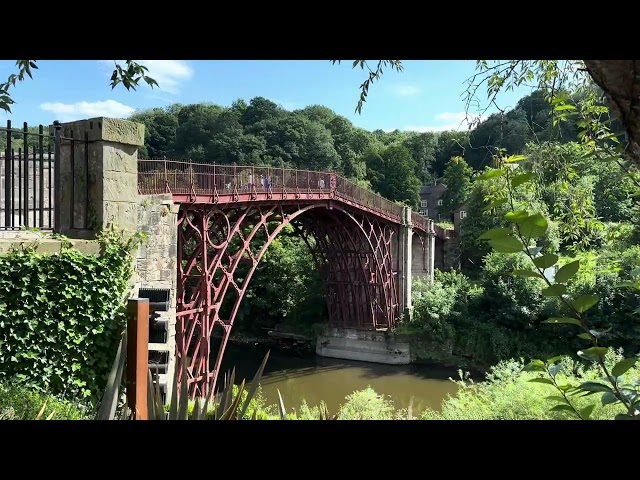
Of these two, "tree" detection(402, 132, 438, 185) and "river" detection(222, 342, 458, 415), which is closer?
"river" detection(222, 342, 458, 415)

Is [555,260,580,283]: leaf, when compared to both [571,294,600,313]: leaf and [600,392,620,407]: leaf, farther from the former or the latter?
[600,392,620,407]: leaf

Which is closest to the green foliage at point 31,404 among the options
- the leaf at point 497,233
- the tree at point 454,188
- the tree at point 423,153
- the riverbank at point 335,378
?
the leaf at point 497,233

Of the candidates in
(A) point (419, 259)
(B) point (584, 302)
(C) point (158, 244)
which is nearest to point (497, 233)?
(B) point (584, 302)

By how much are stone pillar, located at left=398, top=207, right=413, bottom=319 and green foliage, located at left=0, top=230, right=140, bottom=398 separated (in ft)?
73.9

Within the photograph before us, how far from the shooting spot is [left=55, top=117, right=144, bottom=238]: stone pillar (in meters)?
4.79

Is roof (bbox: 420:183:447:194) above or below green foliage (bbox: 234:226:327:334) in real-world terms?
above

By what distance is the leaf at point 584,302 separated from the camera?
56.3 inches

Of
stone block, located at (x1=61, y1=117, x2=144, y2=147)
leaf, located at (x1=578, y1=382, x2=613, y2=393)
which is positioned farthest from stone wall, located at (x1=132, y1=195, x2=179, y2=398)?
leaf, located at (x1=578, y1=382, x2=613, y2=393)

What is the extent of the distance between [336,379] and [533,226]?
21.6 m

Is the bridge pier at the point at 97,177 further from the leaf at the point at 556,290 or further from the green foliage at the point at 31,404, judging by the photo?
the leaf at the point at 556,290

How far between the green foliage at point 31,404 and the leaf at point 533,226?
3571mm
